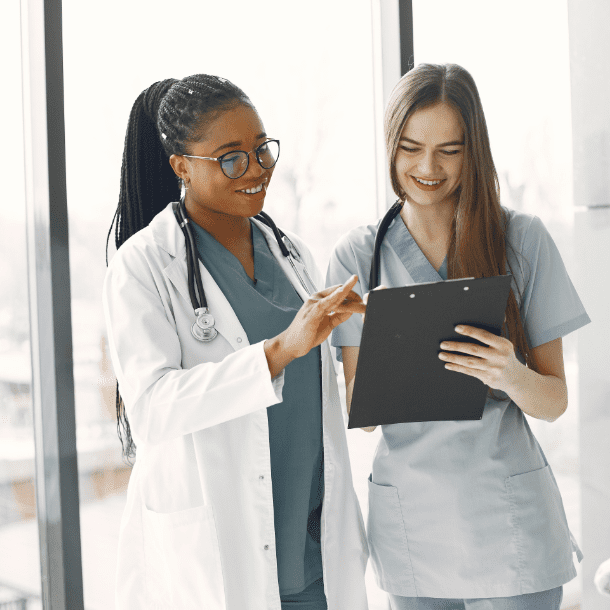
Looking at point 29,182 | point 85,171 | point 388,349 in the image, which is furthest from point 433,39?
point 388,349

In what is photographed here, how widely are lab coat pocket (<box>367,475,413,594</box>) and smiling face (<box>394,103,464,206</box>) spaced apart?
0.55 meters

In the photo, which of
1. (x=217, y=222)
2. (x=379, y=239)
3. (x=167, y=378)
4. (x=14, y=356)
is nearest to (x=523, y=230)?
(x=379, y=239)

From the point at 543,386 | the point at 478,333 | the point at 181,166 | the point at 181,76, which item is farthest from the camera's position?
the point at 181,76

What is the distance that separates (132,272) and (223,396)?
0.28 metres

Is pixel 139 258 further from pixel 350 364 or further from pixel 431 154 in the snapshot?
pixel 431 154

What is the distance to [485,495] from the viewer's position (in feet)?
3.81

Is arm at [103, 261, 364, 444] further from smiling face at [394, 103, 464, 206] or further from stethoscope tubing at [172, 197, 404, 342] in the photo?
smiling face at [394, 103, 464, 206]

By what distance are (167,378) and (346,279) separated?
391 millimetres

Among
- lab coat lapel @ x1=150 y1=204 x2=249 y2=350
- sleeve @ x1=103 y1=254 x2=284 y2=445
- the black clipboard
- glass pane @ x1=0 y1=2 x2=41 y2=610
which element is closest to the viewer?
the black clipboard

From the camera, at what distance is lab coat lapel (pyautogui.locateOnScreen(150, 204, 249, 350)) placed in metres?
1.19

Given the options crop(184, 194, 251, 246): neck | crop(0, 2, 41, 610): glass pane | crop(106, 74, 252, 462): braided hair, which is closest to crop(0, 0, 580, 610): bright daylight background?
crop(0, 2, 41, 610): glass pane

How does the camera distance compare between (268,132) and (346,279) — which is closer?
(346,279)

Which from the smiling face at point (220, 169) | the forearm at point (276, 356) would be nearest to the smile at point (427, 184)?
the smiling face at point (220, 169)

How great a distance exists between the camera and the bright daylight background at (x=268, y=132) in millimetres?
A: 1557
